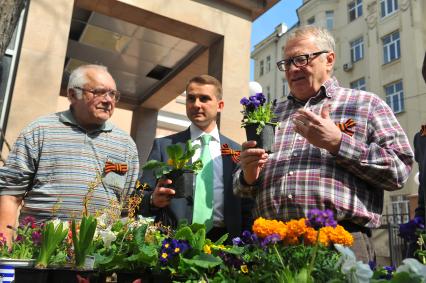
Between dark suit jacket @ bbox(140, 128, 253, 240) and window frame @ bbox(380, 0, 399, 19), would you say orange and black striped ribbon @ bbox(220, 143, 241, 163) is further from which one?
window frame @ bbox(380, 0, 399, 19)

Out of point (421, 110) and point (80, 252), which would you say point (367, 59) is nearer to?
point (421, 110)

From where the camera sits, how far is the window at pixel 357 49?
21594mm

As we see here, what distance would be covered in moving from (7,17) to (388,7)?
68.4 feet

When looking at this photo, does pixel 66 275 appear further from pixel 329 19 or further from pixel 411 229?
pixel 329 19

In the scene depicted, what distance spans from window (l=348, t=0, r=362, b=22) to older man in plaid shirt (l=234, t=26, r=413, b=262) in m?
22.6

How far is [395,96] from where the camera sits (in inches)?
745

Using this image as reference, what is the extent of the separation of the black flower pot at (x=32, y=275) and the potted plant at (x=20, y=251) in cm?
9

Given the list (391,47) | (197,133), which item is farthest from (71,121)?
(391,47)

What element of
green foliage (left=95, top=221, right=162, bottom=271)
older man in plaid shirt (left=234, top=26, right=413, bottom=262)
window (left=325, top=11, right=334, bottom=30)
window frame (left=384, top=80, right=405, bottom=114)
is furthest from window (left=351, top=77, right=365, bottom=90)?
green foliage (left=95, top=221, right=162, bottom=271)

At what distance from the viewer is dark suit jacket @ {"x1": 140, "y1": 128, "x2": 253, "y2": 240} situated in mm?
2213

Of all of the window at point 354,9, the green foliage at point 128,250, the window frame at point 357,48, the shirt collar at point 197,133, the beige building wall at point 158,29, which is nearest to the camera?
the green foliage at point 128,250

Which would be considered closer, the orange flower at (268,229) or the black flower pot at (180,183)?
the orange flower at (268,229)

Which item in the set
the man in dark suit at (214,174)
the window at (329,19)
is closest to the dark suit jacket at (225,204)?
the man in dark suit at (214,174)

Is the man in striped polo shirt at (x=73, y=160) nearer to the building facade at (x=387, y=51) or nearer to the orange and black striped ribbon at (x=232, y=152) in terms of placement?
the orange and black striped ribbon at (x=232, y=152)
